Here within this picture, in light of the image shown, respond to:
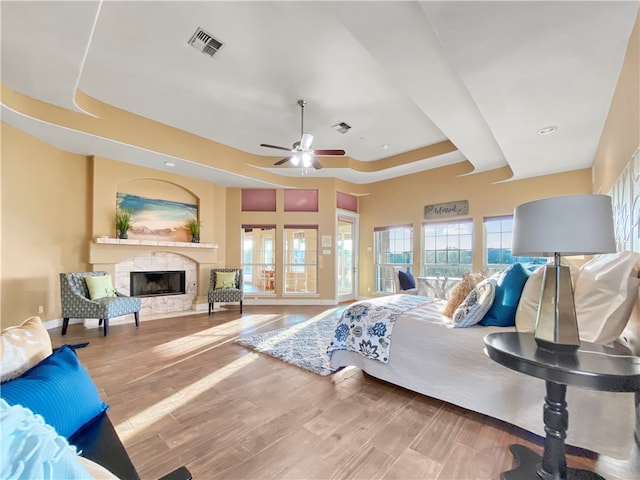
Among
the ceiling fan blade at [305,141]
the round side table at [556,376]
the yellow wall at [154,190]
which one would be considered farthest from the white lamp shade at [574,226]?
the ceiling fan blade at [305,141]

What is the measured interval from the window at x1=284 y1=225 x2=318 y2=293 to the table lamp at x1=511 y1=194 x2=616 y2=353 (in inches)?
227

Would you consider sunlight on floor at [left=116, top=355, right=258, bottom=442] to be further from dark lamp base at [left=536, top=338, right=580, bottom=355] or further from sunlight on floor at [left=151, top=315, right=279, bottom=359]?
dark lamp base at [left=536, top=338, right=580, bottom=355]

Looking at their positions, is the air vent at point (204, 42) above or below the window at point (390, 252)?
above

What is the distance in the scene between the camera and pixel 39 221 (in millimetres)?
4430

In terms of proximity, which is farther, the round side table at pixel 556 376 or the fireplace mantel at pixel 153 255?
the fireplace mantel at pixel 153 255

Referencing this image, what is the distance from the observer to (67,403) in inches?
40.5

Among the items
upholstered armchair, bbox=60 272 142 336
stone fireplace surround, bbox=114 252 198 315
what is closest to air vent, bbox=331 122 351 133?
stone fireplace surround, bbox=114 252 198 315

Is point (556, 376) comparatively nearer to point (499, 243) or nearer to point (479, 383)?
point (479, 383)

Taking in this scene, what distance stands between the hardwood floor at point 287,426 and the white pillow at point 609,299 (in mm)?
782

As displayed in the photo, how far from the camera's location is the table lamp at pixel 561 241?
1.38m

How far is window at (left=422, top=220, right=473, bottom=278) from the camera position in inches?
239

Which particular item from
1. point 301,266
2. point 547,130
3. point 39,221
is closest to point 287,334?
point 301,266

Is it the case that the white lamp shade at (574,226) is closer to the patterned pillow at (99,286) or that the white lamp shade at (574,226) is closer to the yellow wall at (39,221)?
the patterned pillow at (99,286)

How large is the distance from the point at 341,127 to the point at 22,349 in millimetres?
4575
